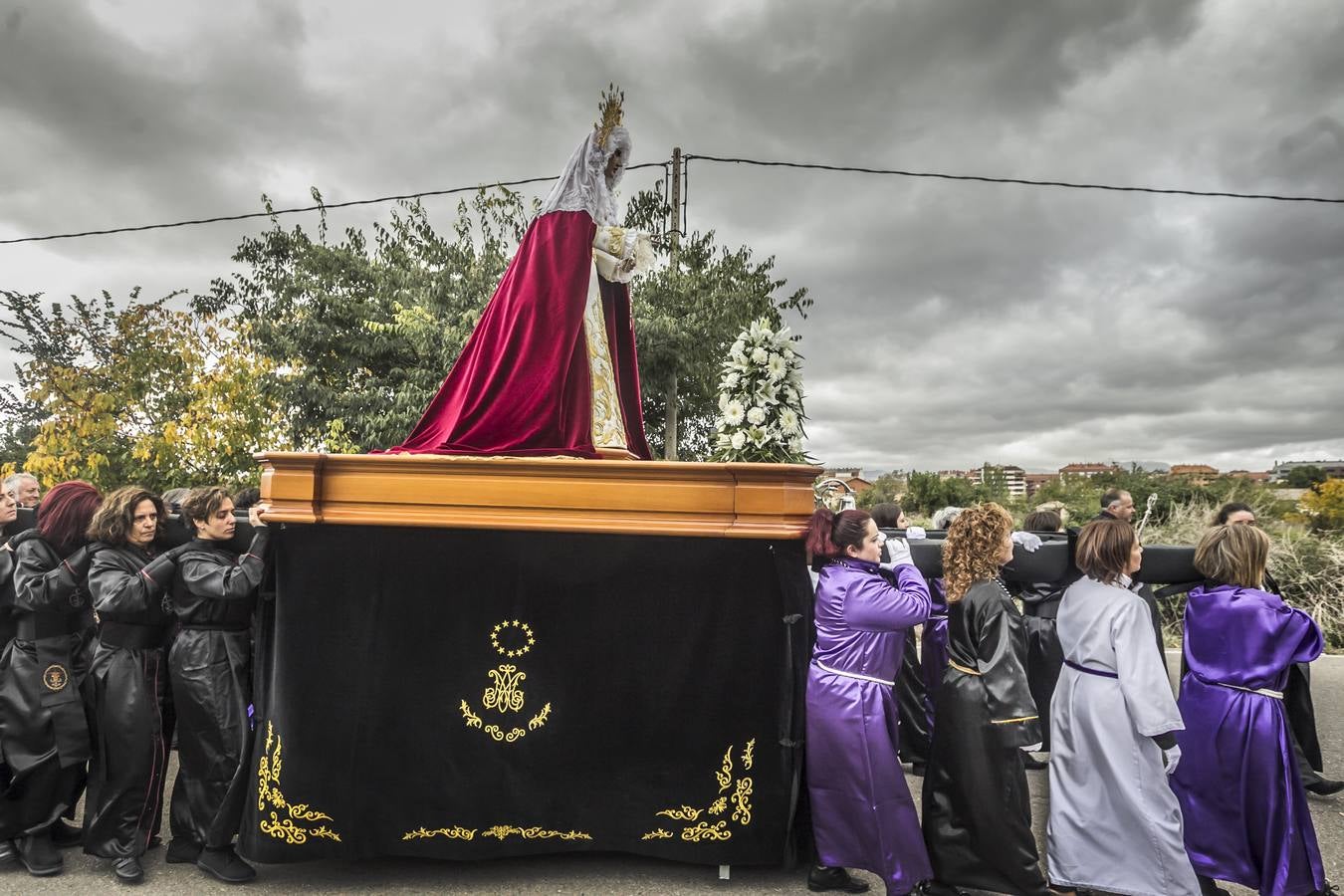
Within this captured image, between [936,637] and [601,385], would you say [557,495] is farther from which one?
[936,637]

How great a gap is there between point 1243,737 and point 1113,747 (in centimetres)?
54

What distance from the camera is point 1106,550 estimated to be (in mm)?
2941

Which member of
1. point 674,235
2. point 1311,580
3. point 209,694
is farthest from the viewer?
point 674,235

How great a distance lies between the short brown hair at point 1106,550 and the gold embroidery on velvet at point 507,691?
84.7 inches

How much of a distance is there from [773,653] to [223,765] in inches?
86.4

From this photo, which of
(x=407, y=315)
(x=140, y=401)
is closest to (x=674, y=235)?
(x=407, y=315)

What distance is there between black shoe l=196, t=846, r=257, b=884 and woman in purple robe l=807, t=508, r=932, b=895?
7.02 ft

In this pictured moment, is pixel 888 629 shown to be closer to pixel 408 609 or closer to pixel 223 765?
pixel 408 609

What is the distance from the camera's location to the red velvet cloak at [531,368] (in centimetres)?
312

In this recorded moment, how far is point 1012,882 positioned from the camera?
2789 mm

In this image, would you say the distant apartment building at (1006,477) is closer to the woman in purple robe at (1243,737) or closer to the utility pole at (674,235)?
the utility pole at (674,235)

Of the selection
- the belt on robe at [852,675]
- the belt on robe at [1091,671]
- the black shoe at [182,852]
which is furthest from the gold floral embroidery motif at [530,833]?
the belt on robe at [1091,671]

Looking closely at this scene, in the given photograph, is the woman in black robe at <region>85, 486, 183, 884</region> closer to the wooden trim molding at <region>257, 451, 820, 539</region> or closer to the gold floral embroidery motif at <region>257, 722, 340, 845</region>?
the gold floral embroidery motif at <region>257, 722, 340, 845</region>

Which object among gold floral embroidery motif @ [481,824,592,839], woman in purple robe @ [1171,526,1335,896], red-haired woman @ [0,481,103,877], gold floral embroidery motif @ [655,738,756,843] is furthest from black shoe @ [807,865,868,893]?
red-haired woman @ [0,481,103,877]
